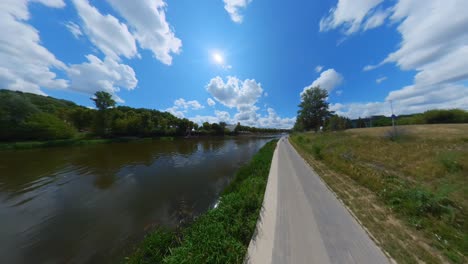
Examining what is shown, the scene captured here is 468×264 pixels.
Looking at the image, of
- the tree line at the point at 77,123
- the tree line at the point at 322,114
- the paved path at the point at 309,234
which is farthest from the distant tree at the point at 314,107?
the tree line at the point at 77,123

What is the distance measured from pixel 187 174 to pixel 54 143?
33107 millimetres

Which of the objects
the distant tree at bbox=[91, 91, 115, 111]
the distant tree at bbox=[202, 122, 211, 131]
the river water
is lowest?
the river water

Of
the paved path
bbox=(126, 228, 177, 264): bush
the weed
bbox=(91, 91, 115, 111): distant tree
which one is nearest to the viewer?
the paved path

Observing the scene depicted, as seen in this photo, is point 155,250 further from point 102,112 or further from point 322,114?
point 102,112

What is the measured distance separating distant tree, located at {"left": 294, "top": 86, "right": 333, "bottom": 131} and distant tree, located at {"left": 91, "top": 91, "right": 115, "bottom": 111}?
51.1m

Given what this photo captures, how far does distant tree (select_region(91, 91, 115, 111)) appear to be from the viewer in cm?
3719

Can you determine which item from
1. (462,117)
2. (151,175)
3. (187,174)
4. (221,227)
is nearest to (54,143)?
(151,175)

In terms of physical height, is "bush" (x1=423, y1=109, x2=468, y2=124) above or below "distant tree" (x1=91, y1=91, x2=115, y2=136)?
below

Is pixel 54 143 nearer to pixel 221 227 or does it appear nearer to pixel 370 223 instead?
pixel 221 227

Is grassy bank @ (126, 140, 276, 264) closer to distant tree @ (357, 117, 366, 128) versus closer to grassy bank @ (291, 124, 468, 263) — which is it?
grassy bank @ (291, 124, 468, 263)

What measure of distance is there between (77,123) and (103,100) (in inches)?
574

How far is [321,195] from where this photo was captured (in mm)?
5691

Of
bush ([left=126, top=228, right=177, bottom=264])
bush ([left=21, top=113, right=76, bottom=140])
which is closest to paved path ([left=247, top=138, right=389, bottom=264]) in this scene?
bush ([left=126, top=228, right=177, bottom=264])

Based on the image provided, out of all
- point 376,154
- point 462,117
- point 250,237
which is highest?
point 462,117
